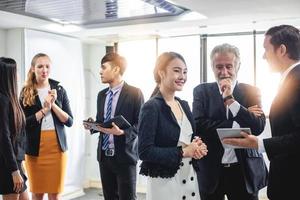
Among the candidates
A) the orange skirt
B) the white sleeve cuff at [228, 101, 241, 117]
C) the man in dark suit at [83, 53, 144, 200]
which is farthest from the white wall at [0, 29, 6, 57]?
the white sleeve cuff at [228, 101, 241, 117]

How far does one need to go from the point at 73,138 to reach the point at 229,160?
3419mm

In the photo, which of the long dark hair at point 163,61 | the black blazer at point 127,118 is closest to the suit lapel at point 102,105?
the black blazer at point 127,118

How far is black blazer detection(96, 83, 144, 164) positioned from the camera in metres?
2.99

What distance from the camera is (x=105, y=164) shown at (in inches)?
118

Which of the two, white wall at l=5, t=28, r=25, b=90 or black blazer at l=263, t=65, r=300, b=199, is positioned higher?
white wall at l=5, t=28, r=25, b=90

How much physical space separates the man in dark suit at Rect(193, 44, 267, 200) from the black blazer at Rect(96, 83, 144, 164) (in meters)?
0.83

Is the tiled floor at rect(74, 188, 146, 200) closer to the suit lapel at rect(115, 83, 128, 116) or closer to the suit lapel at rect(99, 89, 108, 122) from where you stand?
the suit lapel at rect(99, 89, 108, 122)

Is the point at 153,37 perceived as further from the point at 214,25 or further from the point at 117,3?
the point at 117,3

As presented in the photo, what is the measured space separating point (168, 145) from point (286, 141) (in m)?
0.59

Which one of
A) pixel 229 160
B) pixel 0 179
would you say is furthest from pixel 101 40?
pixel 229 160

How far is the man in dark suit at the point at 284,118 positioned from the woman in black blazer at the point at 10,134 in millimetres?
1544

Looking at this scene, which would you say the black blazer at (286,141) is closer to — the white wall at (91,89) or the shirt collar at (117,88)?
the shirt collar at (117,88)

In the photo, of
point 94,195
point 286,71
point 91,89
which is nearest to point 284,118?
point 286,71

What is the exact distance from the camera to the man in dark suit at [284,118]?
5.83 ft
